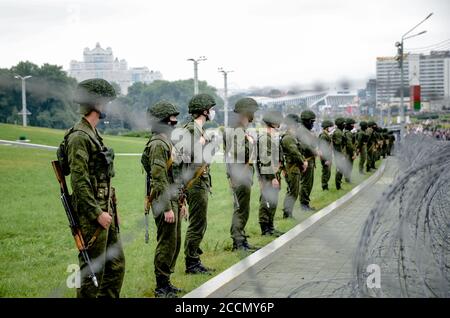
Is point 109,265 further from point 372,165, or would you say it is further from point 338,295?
point 372,165

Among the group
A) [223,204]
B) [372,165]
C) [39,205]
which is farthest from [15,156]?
[372,165]

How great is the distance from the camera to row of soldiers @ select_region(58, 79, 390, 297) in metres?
4.90

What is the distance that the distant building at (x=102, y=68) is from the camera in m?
8.94

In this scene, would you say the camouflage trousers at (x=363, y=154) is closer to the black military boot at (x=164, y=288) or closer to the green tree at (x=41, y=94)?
the green tree at (x=41, y=94)

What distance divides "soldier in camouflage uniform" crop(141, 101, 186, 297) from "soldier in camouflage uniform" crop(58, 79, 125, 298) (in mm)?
767

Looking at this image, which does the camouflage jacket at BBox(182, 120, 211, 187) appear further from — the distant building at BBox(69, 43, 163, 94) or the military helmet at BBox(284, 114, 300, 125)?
the military helmet at BBox(284, 114, 300, 125)

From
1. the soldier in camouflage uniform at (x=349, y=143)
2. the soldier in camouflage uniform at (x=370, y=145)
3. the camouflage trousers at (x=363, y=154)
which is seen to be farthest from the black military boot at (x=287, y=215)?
the soldier in camouflage uniform at (x=370, y=145)

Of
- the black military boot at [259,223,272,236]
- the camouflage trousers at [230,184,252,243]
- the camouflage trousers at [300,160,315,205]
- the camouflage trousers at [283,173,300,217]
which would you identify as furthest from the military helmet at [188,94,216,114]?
the camouflage trousers at [300,160,315,205]

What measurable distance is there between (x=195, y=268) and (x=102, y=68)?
3.72 m

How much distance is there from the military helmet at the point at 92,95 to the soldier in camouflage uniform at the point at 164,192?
0.96 m

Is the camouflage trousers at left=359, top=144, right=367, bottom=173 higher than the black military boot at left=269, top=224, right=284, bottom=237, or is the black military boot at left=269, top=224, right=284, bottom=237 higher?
the camouflage trousers at left=359, top=144, right=367, bottom=173

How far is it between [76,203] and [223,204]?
9.89 meters

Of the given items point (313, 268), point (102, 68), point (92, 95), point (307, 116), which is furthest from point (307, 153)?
point (92, 95)
